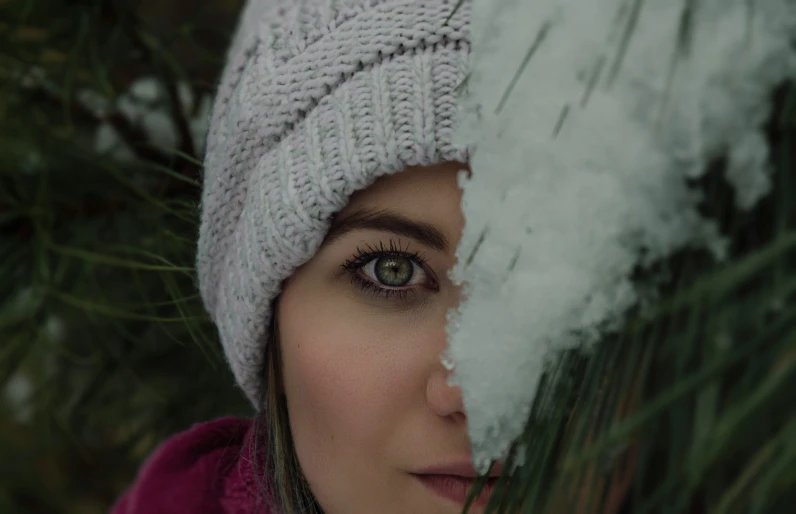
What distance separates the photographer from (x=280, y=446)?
77cm

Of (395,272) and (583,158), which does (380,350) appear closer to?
(395,272)

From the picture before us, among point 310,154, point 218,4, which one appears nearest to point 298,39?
point 310,154

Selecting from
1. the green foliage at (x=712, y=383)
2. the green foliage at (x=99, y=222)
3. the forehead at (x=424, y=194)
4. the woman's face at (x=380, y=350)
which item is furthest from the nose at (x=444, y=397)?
the green foliage at (x=99, y=222)

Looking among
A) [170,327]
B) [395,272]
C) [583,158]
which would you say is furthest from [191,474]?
[583,158]

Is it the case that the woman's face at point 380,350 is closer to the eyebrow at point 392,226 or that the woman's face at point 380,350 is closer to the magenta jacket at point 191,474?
the eyebrow at point 392,226

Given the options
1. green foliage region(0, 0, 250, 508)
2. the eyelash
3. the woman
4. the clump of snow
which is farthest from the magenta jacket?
the clump of snow

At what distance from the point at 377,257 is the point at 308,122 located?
0.12 metres

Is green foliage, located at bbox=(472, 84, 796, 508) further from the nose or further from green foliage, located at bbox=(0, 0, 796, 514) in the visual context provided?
the nose

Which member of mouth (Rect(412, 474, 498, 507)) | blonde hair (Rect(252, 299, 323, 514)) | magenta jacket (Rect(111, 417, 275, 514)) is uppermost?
mouth (Rect(412, 474, 498, 507))

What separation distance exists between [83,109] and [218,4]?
0.37 meters

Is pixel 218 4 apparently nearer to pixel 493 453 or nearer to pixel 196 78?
pixel 196 78

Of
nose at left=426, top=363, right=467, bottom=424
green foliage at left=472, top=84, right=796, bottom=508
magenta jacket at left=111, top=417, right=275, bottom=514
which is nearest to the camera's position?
green foliage at left=472, top=84, right=796, bottom=508

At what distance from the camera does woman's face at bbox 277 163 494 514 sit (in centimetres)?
61

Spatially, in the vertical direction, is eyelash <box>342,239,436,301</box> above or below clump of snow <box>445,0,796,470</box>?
below
